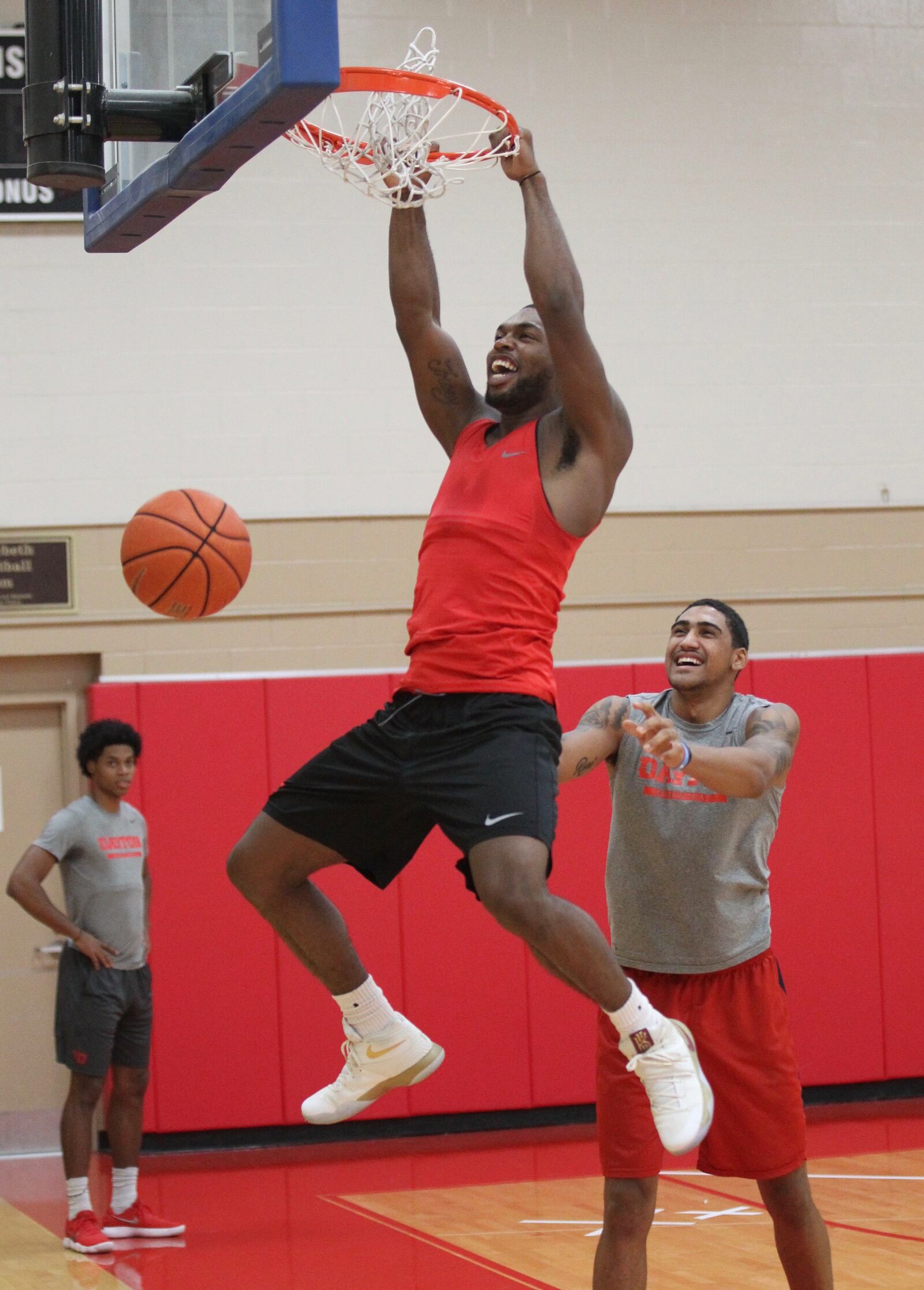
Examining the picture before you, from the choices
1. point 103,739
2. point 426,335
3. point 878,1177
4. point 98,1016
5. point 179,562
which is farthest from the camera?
point 878,1177

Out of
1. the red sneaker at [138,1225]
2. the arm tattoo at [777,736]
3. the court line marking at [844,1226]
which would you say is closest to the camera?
the arm tattoo at [777,736]

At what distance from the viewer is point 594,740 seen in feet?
14.7

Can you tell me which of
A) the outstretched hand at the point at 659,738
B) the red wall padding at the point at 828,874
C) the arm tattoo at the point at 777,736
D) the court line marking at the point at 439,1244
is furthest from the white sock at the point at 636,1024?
the red wall padding at the point at 828,874

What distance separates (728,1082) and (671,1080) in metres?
0.75

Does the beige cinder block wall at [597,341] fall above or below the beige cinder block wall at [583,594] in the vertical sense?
above

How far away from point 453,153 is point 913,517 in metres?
5.80

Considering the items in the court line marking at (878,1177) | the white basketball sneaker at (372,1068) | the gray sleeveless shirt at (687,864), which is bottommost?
the court line marking at (878,1177)

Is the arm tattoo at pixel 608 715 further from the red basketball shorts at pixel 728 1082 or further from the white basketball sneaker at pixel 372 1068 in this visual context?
the white basketball sneaker at pixel 372 1068

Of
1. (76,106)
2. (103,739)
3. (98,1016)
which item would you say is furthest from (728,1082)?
(103,739)

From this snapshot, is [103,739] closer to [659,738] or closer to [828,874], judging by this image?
[659,738]

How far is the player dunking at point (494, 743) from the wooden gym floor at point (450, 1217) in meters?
2.18

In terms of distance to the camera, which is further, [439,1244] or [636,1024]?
[439,1244]

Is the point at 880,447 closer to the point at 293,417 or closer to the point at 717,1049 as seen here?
the point at 293,417

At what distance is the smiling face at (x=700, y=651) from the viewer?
4.54m
